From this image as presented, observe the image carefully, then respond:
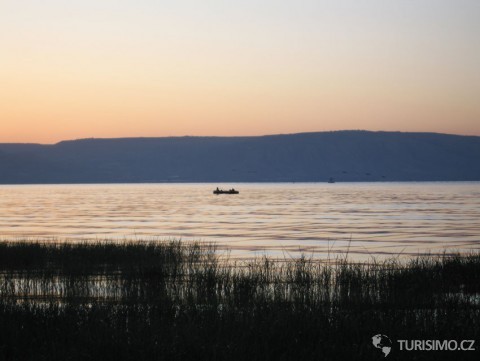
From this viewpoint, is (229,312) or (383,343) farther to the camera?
(229,312)

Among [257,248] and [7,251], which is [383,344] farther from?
[257,248]

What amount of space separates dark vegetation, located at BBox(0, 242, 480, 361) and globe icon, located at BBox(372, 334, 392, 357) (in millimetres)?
145

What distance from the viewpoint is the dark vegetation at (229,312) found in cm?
1390

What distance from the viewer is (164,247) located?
3578 cm

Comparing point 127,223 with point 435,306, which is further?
point 127,223

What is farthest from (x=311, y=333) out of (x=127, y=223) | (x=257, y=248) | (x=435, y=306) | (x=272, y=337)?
(x=127, y=223)

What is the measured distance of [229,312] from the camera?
1733 centimetres

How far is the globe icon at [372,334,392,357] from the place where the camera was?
1385 centimetres

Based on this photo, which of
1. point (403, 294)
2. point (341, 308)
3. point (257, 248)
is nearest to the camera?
point (341, 308)

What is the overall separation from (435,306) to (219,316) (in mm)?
5392

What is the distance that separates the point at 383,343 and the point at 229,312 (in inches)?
160

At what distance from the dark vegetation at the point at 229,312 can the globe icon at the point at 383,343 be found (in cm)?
15

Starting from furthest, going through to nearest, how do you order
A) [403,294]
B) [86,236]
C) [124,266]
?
[86,236], [124,266], [403,294]

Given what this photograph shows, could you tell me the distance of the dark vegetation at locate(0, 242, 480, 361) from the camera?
13.9 metres
